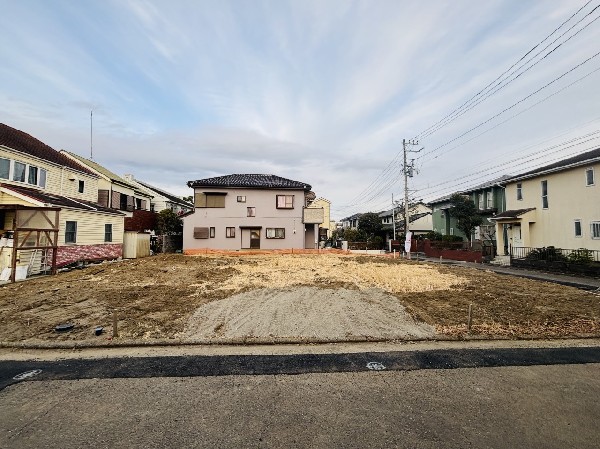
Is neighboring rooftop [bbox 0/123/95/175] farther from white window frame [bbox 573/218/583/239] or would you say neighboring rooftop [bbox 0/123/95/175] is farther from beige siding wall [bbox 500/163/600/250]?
white window frame [bbox 573/218/583/239]

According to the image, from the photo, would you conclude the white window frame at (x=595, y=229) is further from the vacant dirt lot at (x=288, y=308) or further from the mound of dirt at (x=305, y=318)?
the mound of dirt at (x=305, y=318)

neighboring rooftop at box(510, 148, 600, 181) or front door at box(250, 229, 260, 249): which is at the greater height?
neighboring rooftop at box(510, 148, 600, 181)

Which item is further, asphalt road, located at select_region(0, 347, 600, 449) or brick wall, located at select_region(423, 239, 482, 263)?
brick wall, located at select_region(423, 239, 482, 263)

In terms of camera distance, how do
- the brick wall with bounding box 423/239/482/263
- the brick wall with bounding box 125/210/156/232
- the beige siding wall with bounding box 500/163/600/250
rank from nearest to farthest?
1. the beige siding wall with bounding box 500/163/600/250
2. the brick wall with bounding box 423/239/482/263
3. the brick wall with bounding box 125/210/156/232

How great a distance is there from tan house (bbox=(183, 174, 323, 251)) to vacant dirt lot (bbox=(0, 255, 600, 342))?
1407 cm

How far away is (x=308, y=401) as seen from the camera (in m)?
3.95

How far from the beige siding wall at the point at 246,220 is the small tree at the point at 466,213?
14106mm

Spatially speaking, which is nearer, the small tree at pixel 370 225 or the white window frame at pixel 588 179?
the white window frame at pixel 588 179

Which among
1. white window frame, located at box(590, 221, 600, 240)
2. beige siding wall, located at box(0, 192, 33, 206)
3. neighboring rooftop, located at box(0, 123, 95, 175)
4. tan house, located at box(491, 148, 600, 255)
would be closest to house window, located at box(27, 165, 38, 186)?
neighboring rooftop, located at box(0, 123, 95, 175)

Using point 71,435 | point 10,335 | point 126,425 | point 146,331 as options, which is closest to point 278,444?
point 126,425

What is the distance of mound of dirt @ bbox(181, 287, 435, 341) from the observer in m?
6.50

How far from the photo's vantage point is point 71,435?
3.23 metres

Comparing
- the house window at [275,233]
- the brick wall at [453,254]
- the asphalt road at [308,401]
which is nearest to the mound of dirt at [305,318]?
the asphalt road at [308,401]

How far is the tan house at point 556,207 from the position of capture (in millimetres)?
16891
